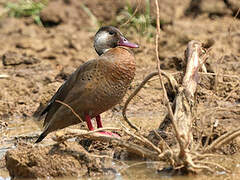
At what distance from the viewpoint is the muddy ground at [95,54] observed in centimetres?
816

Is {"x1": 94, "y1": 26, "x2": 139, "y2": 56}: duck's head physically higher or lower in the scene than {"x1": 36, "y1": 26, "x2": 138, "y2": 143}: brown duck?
higher

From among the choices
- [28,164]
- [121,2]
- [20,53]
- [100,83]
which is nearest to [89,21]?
[121,2]

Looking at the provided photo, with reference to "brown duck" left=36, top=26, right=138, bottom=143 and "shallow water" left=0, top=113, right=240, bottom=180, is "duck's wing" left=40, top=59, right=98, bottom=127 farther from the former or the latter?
"shallow water" left=0, top=113, right=240, bottom=180

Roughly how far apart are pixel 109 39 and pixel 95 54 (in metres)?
3.17

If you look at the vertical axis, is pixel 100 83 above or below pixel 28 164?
above

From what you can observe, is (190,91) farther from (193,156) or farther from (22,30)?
(22,30)

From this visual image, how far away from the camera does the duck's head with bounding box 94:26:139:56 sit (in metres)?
6.95

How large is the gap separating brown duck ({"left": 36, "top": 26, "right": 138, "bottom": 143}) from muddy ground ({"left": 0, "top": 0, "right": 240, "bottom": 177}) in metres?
0.59

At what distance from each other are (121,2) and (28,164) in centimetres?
726

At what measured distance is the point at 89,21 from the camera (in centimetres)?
1243

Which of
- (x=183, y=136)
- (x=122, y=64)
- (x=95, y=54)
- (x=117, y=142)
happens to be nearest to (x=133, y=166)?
(x=117, y=142)

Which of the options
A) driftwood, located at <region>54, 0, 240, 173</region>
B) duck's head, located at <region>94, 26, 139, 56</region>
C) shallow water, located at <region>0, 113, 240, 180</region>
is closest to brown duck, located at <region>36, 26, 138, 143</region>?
duck's head, located at <region>94, 26, 139, 56</region>

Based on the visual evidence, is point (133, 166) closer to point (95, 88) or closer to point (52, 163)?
point (52, 163)

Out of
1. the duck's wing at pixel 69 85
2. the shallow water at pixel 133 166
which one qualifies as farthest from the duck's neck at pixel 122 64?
the shallow water at pixel 133 166
